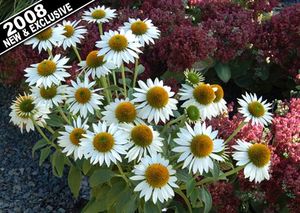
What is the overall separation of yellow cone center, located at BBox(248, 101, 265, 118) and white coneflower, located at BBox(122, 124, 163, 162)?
35 cm

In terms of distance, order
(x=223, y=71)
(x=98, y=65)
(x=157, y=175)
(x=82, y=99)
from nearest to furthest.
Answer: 1. (x=157, y=175)
2. (x=82, y=99)
3. (x=98, y=65)
4. (x=223, y=71)

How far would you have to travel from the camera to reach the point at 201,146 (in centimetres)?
165

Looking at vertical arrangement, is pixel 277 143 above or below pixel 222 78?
below

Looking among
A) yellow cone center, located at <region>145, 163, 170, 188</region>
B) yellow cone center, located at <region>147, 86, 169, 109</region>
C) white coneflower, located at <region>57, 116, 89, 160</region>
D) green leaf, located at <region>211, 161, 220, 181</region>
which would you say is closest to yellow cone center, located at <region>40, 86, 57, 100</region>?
white coneflower, located at <region>57, 116, 89, 160</region>

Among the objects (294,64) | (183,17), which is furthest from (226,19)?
(294,64)

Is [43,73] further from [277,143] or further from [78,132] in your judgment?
[277,143]

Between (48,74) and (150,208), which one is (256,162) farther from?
(48,74)

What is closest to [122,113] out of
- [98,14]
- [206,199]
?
[206,199]

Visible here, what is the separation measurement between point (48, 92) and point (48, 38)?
27cm

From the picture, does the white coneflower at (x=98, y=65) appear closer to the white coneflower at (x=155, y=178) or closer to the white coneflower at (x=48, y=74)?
the white coneflower at (x=48, y=74)

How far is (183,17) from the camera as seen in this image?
2971 mm

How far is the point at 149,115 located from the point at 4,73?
5.00 ft

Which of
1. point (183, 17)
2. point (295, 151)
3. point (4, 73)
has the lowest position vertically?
point (295, 151)

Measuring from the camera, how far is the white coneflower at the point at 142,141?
1661 millimetres
